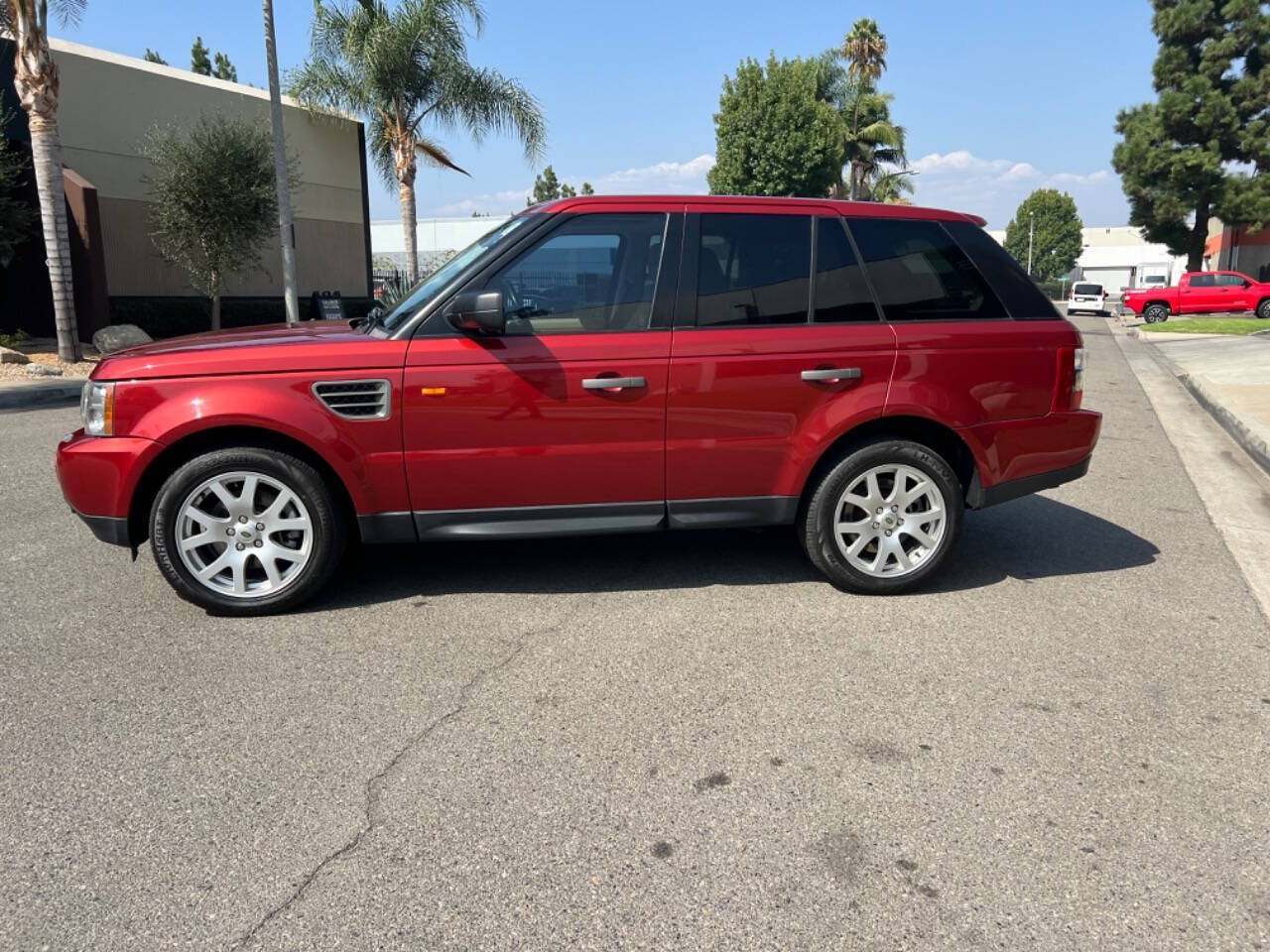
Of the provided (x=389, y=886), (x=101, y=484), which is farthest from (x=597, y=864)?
(x=101, y=484)

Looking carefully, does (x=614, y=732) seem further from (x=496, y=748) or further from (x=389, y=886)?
(x=389, y=886)

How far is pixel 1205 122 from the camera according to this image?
113ft

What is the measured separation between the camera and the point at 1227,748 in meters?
3.12

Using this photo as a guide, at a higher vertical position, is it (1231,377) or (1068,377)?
(1068,377)

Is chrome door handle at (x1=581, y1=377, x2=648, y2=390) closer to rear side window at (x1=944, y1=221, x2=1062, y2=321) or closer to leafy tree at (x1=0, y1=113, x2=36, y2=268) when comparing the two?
rear side window at (x1=944, y1=221, x2=1062, y2=321)

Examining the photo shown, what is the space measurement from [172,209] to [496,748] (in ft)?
60.5

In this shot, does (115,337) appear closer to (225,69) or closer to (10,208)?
(10,208)

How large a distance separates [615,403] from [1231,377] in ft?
46.1

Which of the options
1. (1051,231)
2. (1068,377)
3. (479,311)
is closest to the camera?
(479,311)

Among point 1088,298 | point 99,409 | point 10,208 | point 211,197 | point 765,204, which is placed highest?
point 211,197

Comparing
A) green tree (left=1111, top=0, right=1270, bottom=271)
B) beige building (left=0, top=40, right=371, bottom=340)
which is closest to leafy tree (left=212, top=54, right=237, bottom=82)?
beige building (left=0, top=40, right=371, bottom=340)

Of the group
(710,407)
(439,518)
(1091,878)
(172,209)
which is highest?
(172,209)

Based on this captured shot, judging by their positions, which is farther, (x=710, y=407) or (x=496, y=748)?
(x=710, y=407)

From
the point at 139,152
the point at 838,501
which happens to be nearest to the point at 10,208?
the point at 139,152
